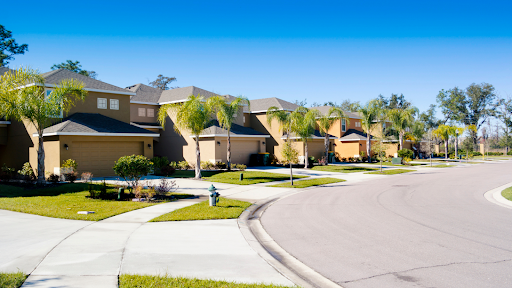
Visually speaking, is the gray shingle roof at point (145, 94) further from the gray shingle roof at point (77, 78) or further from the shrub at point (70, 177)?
the shrub at point (70, 177)

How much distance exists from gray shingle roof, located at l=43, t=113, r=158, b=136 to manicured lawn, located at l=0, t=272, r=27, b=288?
18.4 m

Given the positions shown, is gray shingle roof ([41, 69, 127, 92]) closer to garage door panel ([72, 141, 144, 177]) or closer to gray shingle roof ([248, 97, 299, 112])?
garage door panel ([72, 141, 144, 177])

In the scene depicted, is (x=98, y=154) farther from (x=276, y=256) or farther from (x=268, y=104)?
(x=268, y=104)

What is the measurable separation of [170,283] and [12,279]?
2530mm

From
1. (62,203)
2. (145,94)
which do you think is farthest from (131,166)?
(145,94)

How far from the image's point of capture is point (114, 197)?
49.8 feet

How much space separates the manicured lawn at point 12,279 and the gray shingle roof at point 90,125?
18.4 m

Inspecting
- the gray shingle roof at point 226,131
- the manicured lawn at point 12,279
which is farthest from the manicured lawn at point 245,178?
the manicured lawn at point 12,279

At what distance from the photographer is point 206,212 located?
1182 cm

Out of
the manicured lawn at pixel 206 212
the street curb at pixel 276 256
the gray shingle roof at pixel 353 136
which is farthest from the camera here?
the gray shingle roof at pixel 353 136

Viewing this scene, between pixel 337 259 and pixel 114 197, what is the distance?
454 inches

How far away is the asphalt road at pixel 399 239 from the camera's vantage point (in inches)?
235

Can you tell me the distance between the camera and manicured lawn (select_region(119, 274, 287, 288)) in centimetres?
526

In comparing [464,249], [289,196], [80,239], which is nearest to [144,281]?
[80,239]
